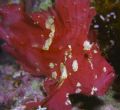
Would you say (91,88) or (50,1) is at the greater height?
(50,1)

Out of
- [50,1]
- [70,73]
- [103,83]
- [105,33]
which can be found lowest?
[103,83]

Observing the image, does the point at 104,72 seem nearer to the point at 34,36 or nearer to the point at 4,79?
the point at 34,36

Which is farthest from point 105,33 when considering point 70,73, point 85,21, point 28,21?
point 28,21

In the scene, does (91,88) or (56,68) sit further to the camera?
(56,68)

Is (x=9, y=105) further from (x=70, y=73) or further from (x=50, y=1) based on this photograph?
(x=50, y=1)

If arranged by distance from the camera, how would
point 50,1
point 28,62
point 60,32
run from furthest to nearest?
1. point 50,1
2. point 28,62
3. point 60,32

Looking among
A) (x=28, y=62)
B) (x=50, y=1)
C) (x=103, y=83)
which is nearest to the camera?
(x=103, y=83)

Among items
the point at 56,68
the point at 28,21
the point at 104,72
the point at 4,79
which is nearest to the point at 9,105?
the point at 4,79
